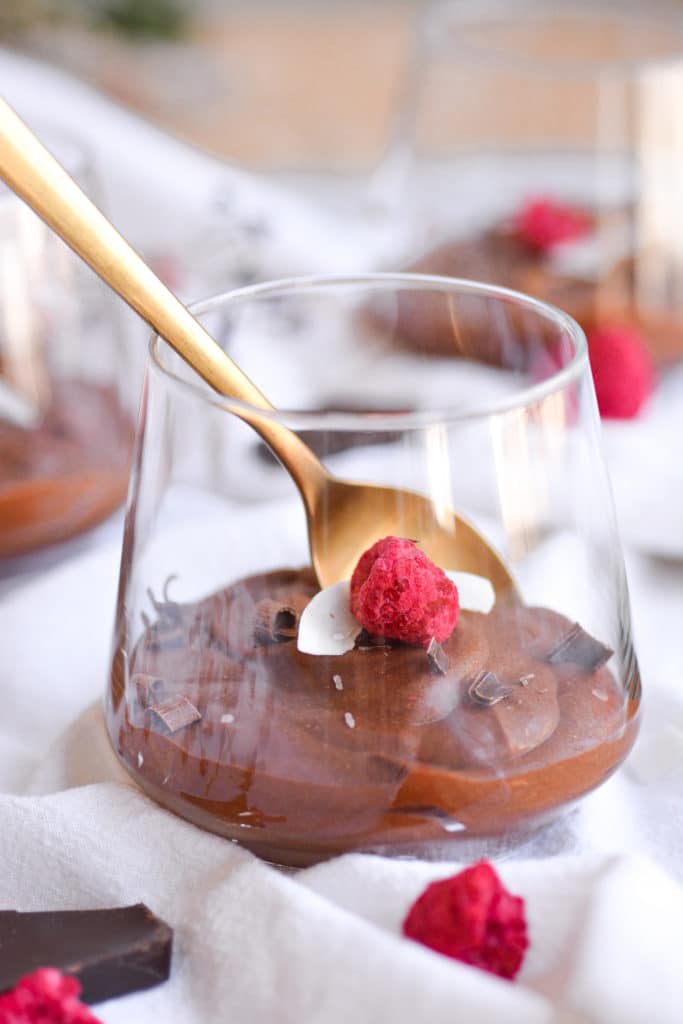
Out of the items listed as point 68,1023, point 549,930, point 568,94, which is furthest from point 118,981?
point 568,94

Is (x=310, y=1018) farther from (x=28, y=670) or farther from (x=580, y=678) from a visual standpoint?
(x=28, y=670)

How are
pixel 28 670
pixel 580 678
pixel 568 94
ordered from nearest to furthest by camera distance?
pixel 580 678 < pixel 28 670 < pixel 568 94

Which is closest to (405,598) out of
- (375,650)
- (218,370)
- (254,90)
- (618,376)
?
(375,650)

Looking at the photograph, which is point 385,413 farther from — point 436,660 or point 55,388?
point 55,388

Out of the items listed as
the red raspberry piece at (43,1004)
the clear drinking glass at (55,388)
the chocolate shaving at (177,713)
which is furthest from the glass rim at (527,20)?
the red raspberry piece at (43,1004)

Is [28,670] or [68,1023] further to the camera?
[28,670]

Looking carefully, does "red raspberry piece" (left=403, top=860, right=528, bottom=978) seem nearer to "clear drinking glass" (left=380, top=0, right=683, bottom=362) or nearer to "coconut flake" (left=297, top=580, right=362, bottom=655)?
"coconut flake" (left=297, top=580, right=362, bottom=655)
